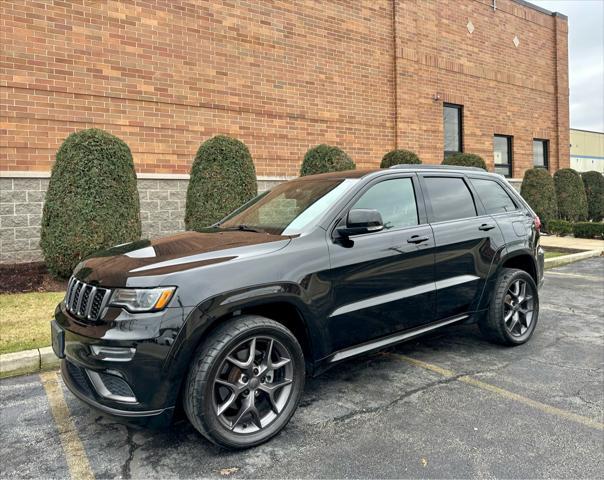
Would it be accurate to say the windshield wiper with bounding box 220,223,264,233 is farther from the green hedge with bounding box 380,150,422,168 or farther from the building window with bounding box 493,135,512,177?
the building window with bounding box 493,135,512,177

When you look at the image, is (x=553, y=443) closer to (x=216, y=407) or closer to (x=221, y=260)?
(x=216, y=407)

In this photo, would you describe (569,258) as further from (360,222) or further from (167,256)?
(167,256)

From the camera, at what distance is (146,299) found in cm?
252

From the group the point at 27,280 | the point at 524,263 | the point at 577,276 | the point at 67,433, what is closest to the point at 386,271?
the point at 524,263

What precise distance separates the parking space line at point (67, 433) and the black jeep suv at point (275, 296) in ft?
1.19

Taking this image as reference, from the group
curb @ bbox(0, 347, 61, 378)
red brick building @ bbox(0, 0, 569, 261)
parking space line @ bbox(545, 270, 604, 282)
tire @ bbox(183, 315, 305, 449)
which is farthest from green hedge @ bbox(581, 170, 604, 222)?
curb @ bbox(0, 347, 61, 378)

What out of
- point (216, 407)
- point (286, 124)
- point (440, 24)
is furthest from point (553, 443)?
point (440, 24)

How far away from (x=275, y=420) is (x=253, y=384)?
285mm

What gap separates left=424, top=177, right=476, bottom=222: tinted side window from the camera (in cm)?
406

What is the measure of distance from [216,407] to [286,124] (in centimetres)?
887

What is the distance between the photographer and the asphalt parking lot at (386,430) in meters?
2.55

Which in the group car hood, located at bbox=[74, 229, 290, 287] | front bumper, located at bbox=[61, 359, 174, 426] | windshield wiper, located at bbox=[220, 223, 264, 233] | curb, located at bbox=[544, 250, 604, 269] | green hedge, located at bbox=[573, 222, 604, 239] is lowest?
curb, located at bbox=[544, 250, 604, 269]

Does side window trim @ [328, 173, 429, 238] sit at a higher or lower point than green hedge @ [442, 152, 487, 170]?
lower

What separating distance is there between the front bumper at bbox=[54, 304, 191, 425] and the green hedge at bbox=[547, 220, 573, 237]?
552 inches
